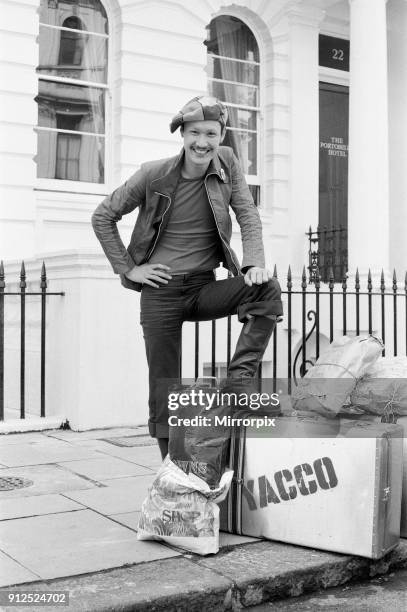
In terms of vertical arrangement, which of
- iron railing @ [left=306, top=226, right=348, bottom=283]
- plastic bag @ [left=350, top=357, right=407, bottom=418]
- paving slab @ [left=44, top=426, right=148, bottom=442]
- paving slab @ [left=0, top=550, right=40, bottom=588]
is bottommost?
paving slab @ [left=0, top=550, right=40, bottom=588]

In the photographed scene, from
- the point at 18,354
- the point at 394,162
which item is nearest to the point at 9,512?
the point at 18,354

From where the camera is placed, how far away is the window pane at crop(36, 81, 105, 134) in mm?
10133

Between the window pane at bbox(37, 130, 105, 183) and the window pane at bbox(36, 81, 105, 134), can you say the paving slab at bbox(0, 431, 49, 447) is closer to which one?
the window pane at bbox(37, 130, 105, 183)

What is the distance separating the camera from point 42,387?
676 centimetres

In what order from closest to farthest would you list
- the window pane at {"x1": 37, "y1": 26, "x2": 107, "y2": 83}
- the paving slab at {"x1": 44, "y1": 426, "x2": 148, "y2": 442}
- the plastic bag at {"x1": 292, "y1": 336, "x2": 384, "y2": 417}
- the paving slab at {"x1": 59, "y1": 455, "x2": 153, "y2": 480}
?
the plastic bag at {"x1": 292, "y1": 336, "x2": 384, "y2": 417}, the paving slab at {"x1": 59, "y1": 455, "x2": 153, "y2": 480}, the paving slab at {"x1": 44, "y1": 426, "x2": 148, "y2": 442}, the window pane at {"x1": 37, "y1": 26, "x2": 107, "y2": 83}

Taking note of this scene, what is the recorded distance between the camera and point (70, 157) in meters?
10.3

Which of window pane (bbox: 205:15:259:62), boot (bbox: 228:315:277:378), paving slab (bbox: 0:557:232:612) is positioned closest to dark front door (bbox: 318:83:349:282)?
window pane (bbox: 205:15:259:62)

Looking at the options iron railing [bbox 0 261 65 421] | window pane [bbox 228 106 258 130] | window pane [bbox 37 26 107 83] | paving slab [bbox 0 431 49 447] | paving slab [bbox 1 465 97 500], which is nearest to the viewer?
paving slab [bbox 1 465 97 500]

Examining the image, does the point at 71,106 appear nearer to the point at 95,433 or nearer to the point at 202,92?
the point at 202,92

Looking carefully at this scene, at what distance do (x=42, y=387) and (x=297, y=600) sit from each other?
3975mm

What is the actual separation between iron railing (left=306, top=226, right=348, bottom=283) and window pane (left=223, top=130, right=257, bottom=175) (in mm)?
1360

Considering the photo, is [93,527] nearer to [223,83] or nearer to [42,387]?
[42,387]

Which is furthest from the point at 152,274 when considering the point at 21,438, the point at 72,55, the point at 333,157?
the point at 333,157

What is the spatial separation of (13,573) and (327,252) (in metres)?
9.43
